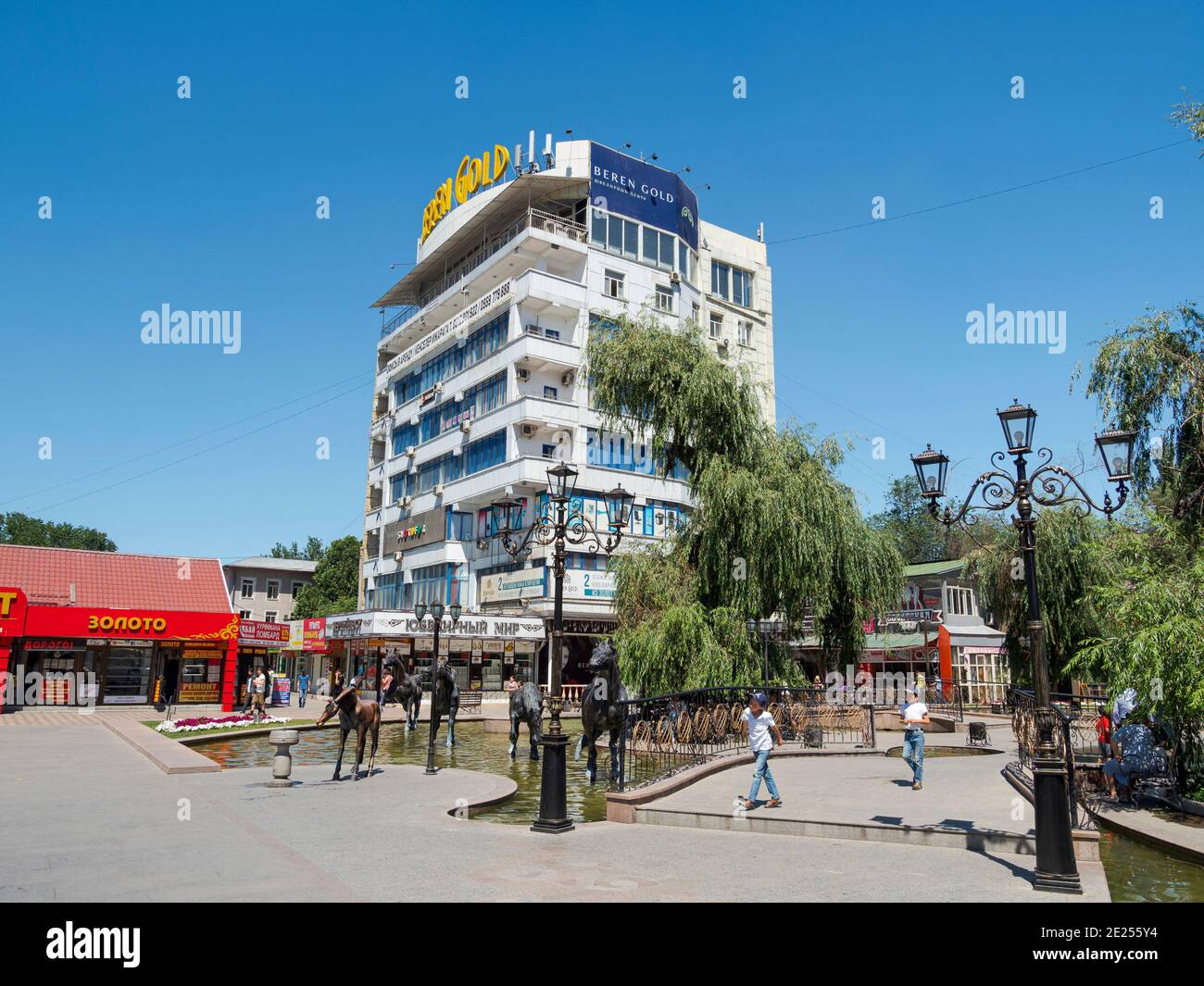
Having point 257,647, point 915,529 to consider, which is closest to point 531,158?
point 257,647

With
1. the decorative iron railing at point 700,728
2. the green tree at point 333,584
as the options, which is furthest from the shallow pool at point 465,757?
the green tree at point 333,584

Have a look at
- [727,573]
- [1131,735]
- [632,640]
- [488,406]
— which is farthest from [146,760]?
[488,406]

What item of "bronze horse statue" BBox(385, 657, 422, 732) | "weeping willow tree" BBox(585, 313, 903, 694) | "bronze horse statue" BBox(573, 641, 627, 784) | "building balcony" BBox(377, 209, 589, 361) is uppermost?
"building balcony" BBox(377, 209, 589, 361)

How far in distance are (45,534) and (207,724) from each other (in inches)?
3388

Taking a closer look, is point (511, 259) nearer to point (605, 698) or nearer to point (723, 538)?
point (723, 538)

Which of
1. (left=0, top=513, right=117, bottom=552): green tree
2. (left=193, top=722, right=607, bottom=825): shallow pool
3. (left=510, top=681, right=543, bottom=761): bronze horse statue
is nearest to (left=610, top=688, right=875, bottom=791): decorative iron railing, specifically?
(left=193, top=722, right=607, bottom=825): shallow pool

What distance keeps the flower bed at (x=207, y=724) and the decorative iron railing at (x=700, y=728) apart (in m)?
14.1

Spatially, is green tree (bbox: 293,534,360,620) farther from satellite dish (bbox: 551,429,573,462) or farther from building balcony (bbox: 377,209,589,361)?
satellite dish (bbox: 551,429,573,462)

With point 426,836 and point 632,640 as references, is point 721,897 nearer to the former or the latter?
point 426,836

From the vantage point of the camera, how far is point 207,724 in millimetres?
26312

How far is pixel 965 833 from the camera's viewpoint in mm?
10055

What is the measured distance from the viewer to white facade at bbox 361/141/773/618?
144ft

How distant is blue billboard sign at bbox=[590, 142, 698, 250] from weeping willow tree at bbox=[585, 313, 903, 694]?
73.2 feet
